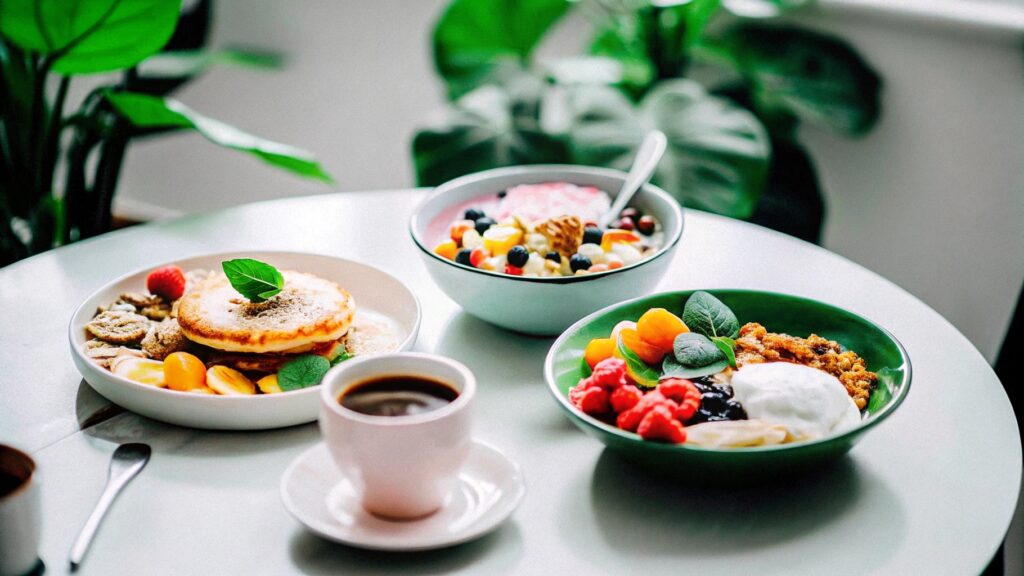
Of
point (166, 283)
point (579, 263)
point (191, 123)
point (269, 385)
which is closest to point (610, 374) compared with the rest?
point (579, 263)

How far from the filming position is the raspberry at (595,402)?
0.92 metres

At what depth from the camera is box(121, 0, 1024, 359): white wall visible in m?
2.28

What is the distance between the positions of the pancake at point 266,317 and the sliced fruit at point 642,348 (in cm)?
32

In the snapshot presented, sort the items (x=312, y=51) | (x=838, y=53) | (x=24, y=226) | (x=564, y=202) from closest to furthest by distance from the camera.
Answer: (x=564, y=202) → (x=24, y=226) → (x=838, y=53) → (x=312, y=51)

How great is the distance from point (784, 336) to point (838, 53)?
158cm

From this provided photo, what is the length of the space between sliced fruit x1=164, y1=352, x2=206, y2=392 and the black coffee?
0.82ft

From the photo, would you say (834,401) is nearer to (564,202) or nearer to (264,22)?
(564,202)

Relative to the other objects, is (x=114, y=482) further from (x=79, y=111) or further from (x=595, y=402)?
(x=79, y=111)

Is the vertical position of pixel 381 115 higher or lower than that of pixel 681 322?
lower

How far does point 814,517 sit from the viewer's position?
880 mm

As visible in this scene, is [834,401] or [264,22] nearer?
[834,401]

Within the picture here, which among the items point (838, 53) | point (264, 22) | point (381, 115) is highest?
point (838, 53)

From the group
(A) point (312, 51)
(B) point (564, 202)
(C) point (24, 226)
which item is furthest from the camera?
(A) point (312, 51)

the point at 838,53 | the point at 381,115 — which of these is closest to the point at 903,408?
the point at 838,53
